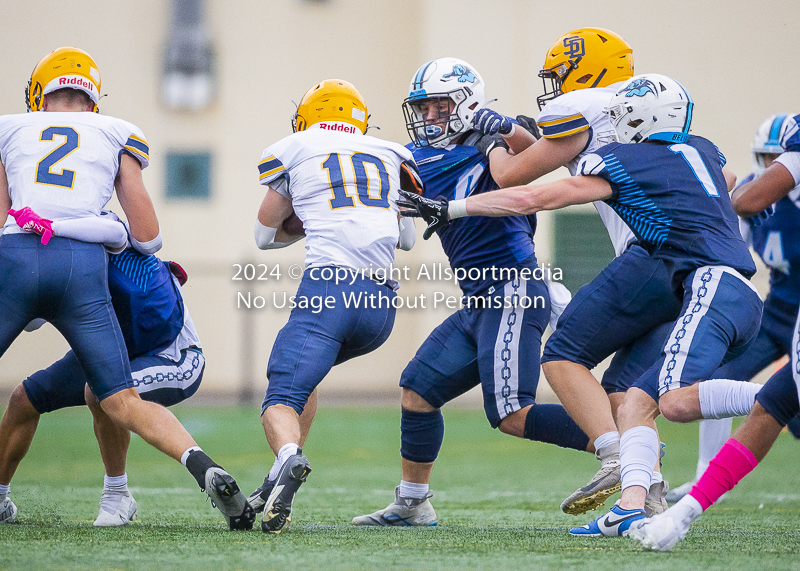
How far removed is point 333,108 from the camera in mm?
4023

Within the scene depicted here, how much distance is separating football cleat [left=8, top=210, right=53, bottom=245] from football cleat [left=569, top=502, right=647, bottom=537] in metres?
2.21

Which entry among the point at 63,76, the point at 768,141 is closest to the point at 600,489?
the point at 768,141

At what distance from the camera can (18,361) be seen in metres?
14.5

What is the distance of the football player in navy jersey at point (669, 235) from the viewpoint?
3203 mm

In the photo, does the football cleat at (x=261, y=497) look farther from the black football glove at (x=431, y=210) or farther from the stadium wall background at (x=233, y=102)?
the stadium wall background at (x=233, y=102)

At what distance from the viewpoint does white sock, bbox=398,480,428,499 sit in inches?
166

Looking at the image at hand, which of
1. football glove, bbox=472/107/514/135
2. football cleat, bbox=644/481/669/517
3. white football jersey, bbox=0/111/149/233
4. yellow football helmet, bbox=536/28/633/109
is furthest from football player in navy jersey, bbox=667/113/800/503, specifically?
white football jersey, bbox=0/111/149/233

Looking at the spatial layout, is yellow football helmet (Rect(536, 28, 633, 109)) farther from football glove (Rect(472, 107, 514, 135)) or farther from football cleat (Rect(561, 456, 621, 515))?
football cleat (Rect(561, 456, 621, 515))

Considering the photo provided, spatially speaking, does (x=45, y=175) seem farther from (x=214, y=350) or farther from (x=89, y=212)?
(x=214, y=350)

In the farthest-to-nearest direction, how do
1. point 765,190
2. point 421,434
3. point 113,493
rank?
point 765,190
point 421,434
point 113,493

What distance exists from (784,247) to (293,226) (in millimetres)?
2553

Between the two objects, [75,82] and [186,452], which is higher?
[75,82]

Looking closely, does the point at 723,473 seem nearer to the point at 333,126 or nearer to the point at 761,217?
the point at 333,126

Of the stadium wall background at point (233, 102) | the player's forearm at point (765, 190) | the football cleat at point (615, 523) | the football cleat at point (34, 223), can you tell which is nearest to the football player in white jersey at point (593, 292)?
the football cleat at point (615, 523)
